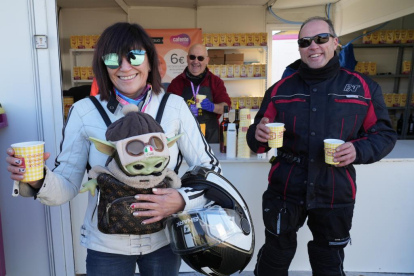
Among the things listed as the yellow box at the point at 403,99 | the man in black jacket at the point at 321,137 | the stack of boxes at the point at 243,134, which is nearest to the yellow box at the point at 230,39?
the yellow box at the point at 403,99

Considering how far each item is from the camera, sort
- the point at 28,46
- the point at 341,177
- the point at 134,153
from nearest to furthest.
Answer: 1. the point at 134,153
2. the point at 341,177
3. the point at 28,46

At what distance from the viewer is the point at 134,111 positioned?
1.14 metres

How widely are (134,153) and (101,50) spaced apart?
486 mm

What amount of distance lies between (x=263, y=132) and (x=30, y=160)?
1.16 m

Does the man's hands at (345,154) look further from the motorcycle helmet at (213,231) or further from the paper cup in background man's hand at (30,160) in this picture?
the paper cup in background man's hand at (30,160)

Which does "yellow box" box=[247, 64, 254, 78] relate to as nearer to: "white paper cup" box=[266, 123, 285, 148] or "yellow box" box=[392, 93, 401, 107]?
"yellow box" box=[392, 93, 401, 107]

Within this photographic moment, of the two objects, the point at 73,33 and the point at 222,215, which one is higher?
the point at 73,33

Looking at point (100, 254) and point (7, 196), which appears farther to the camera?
point (7, 196)

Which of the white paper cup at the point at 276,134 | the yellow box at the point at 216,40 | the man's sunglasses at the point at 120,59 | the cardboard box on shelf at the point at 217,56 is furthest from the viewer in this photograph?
the cardboard box on shelf at the point at 217,56

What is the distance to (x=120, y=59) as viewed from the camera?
1226mm

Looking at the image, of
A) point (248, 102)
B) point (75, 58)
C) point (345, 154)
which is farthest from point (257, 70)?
point (345, 154)

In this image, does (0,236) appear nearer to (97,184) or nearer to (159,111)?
(97,184)

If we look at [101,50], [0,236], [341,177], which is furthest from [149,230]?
[0,236]

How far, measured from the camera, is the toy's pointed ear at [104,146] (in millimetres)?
1064
